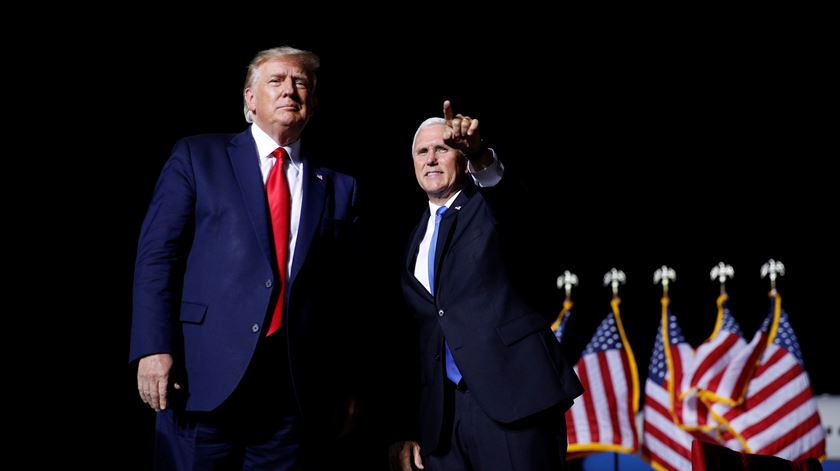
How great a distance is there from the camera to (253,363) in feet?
5.88

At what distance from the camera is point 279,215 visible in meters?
1.89

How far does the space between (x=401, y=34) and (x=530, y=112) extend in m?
1.14

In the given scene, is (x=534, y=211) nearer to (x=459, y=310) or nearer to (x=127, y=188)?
(x=459, y=310)

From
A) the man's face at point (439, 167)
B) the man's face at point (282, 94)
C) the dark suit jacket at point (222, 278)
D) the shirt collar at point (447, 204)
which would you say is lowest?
the dark suit jacket at point (222, 278)

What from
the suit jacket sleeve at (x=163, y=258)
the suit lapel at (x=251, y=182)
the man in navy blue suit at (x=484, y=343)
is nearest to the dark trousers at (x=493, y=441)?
the man in navy blue suit at (x=484, y=343)

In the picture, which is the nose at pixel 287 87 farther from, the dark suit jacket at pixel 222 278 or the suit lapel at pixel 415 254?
the suit lapel at pixel 415 254

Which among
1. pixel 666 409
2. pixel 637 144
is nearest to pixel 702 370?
pixel 666 409

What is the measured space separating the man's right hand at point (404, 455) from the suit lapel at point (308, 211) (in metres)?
0.60

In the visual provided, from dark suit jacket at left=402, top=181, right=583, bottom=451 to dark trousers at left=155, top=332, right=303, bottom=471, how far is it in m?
0.37

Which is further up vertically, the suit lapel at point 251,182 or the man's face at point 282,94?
the man's face at point 282,94

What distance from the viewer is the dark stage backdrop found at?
184 inches

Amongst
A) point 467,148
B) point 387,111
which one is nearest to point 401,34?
point 387,111

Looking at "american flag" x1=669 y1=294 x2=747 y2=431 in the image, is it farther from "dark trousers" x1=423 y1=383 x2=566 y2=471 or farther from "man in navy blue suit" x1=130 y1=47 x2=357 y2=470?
"man in navy blue suit" x1=130 y1=47 x2=357 y2=470

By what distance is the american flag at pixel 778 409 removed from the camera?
4625mm
